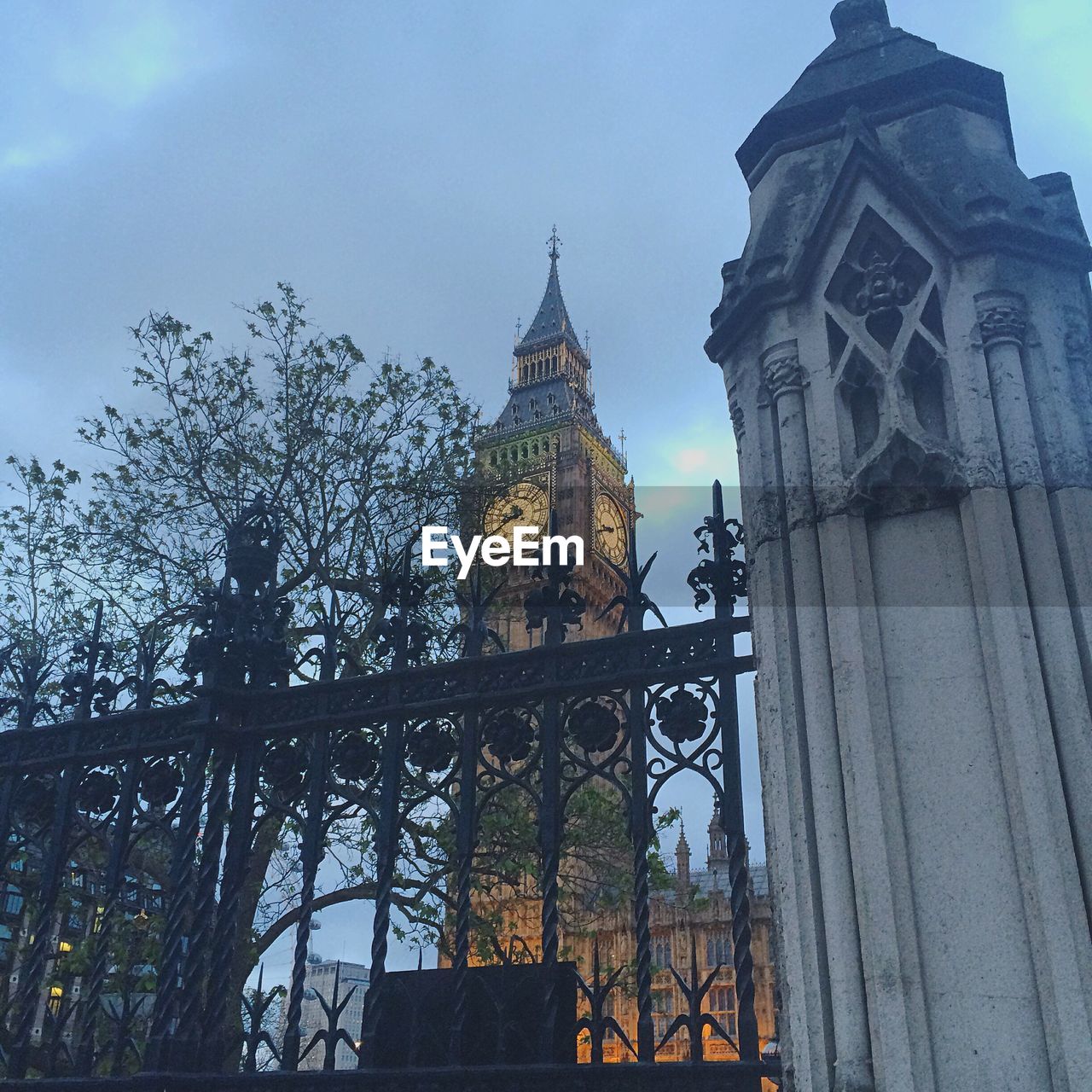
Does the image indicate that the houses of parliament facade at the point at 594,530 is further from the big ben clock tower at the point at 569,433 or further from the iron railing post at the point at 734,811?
the iron railing post at the point at 734,811

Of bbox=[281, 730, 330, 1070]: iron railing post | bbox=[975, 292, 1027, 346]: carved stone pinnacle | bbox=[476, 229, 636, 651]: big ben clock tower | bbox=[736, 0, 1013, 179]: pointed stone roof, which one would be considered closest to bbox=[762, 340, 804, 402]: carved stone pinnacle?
bbox=[975, 292, 1027, 346]: carved stone pinnacle

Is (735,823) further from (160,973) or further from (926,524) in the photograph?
(160,973)

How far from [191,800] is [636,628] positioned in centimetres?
249

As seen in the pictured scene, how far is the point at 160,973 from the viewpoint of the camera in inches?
207

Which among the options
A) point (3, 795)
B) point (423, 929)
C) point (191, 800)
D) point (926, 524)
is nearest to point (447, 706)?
point (191, 800)

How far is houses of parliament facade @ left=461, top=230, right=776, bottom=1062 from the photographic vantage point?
25609 mm

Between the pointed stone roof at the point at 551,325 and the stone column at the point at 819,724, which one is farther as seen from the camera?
the pointed stone roof at the point at 551,325

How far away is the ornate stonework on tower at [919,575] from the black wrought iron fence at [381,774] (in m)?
0.71

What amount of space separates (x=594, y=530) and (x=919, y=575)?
5135 cm

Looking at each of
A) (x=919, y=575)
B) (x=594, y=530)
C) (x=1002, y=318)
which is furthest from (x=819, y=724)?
(x=594, y=530)

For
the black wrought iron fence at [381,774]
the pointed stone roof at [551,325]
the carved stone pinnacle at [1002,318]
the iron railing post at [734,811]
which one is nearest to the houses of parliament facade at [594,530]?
the pointed stone roof at [551,325]

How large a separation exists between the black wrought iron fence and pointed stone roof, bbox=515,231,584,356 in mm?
63759

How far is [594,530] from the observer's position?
55.2 m

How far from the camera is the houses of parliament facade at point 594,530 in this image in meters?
25.6
